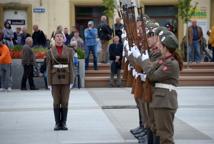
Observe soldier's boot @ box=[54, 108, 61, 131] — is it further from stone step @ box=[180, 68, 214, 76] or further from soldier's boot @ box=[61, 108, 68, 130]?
stone step @ box=[180, 68, 214, 76]

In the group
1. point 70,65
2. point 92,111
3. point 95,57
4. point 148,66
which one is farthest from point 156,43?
point 95,57

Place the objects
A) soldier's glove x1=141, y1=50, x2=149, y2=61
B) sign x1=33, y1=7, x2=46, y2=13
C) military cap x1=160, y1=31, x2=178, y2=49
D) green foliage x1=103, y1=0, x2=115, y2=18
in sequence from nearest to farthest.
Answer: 1. military cap x1=160, y1=31, x2=178, y2=49
2. soldier's glove x1=141, y1=50, x2=149, y2=61
3. green foliage x1=103, y1=0, x2=115, y2=18
4. sign x1=33, y1=7, x2=46, y2=13

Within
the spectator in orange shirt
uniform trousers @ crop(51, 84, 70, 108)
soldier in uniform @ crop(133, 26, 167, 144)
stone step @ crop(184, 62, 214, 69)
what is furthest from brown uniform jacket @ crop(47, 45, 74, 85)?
stone step @ crop(184, 62, 214, 69)

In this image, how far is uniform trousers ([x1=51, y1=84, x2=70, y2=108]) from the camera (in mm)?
12445

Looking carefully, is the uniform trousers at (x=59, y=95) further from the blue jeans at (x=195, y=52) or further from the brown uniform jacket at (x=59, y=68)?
the blue jeans at (x=195, y=52)

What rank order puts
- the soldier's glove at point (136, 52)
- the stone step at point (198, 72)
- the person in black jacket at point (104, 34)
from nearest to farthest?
the soldier's glove at point (136, 52) → the stone step at point (198, 72) → the person in black jacket at point (104, 34)

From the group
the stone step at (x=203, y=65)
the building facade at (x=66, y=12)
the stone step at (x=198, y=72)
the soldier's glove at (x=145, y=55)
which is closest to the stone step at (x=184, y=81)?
the stone step at (x=198, y=72)

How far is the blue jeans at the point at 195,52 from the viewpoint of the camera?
25469mm

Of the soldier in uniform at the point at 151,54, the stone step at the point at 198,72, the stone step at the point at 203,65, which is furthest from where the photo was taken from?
the stone step at the point at 203,65

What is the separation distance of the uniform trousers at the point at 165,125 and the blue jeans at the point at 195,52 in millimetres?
17652

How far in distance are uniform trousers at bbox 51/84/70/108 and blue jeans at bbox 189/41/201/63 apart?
13.8m

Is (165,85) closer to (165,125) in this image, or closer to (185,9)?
(165,125)

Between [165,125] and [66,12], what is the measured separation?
2233cm

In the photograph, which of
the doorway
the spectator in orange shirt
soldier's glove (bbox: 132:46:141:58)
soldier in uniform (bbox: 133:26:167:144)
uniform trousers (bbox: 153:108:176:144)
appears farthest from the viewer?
the doorway
